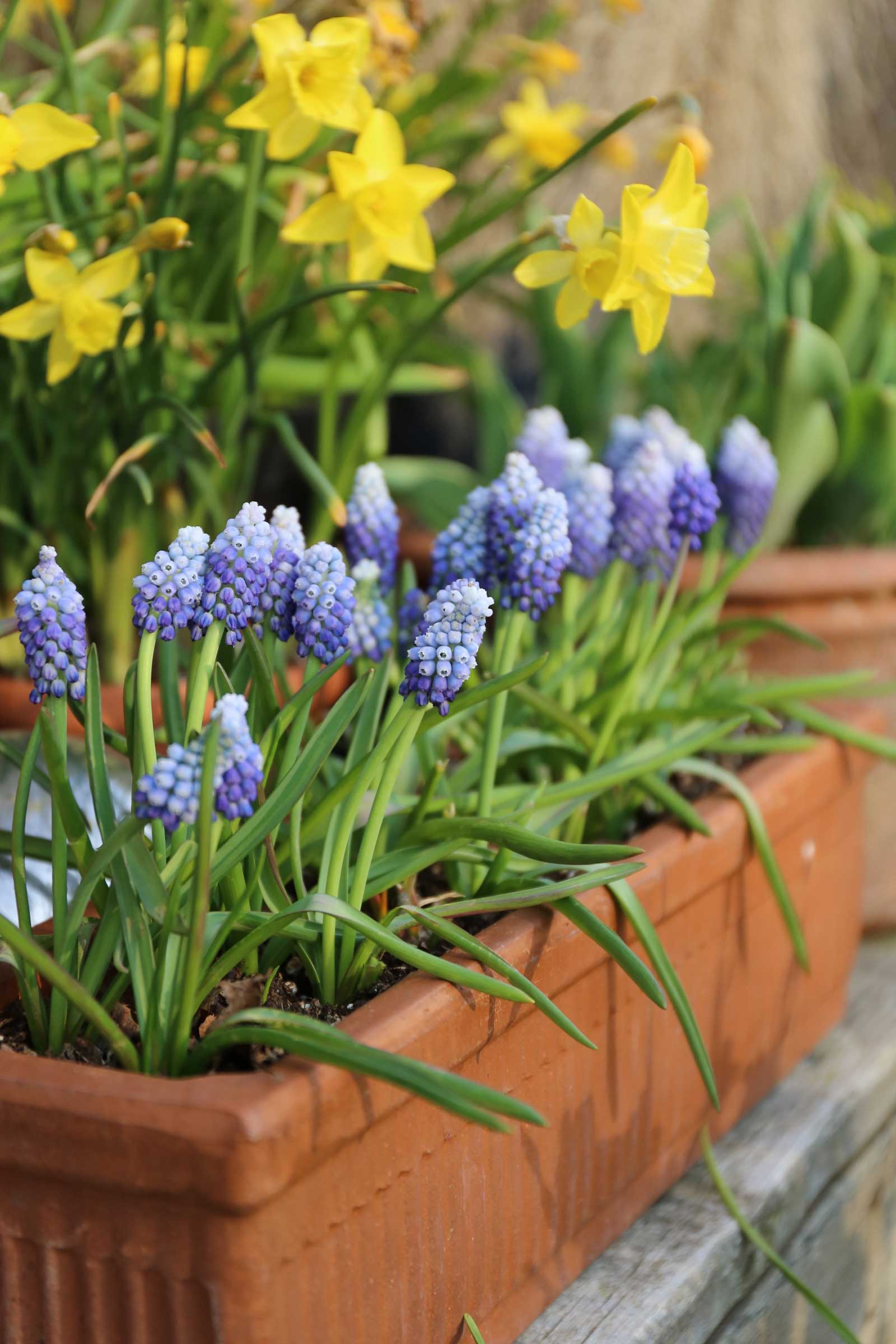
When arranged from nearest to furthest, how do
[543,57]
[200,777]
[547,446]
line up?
[200,777] < [547,446] < [543,57]

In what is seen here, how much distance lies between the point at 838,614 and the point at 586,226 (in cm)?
63

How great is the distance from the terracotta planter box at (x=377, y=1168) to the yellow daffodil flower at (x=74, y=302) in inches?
18.7

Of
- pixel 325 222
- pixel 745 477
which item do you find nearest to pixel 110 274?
pixel 325 222

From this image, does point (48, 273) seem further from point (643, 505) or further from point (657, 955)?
point (657, 955)

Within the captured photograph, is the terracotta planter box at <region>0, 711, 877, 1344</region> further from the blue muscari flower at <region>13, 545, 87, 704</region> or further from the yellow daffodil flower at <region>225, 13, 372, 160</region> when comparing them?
the yellow daffodil flower at <region>225, 13, 372, 160</region>

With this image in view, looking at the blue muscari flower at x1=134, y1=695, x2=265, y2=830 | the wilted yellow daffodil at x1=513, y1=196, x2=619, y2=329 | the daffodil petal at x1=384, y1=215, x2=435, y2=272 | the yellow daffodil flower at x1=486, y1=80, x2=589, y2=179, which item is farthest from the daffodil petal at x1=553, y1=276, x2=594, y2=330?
the yellow daffodil flower at x1=486, y1=80, x2=589, y2=179

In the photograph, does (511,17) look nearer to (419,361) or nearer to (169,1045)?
(419,361)

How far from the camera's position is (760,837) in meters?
0.95

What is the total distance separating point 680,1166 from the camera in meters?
0.94

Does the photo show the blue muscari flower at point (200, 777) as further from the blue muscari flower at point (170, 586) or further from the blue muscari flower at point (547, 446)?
the blue muscari flower at point (547, 446)

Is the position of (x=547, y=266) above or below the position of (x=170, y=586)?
above

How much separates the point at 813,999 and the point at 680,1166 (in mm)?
254

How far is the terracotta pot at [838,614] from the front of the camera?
1316 mm

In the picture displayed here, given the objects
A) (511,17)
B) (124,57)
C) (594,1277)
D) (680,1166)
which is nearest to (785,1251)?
(680,1166)
